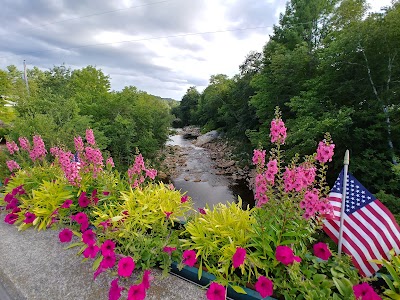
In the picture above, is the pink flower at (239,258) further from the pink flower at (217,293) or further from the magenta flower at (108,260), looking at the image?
the magenta flower at (108,260)

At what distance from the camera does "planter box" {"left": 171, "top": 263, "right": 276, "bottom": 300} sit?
4.60 ft

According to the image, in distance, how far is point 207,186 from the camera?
8945 mm

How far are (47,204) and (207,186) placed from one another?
269 inches

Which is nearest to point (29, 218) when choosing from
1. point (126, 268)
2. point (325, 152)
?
point (126, 268)

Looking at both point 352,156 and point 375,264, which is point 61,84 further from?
point 375,264

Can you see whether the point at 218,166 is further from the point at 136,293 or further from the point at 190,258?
the point at 136,293

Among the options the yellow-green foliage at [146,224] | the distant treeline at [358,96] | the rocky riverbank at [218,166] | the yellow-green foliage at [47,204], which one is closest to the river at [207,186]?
the rocky riverbank at [218,166]

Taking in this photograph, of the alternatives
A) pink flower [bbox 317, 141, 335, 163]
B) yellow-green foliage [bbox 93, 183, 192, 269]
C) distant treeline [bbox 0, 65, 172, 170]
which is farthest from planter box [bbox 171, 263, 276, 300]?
distant treeline [bbox 0, 65, 172, 170]

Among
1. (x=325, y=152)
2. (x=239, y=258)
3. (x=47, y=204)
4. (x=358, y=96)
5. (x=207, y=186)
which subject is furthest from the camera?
(x=207, y=186)

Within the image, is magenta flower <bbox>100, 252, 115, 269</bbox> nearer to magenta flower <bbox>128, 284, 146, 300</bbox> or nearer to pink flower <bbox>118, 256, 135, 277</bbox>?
pink flower <bbox>118, 256, 135, 277</bbox>

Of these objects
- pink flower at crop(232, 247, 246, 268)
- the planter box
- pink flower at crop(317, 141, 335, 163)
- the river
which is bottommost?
the river

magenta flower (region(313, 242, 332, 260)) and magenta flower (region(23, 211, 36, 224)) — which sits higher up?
magenta flower (region(313, 242, 332, 260))

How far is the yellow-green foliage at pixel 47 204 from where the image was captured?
7.79 ft

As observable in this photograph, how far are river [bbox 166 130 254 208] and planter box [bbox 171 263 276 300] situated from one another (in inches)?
178
